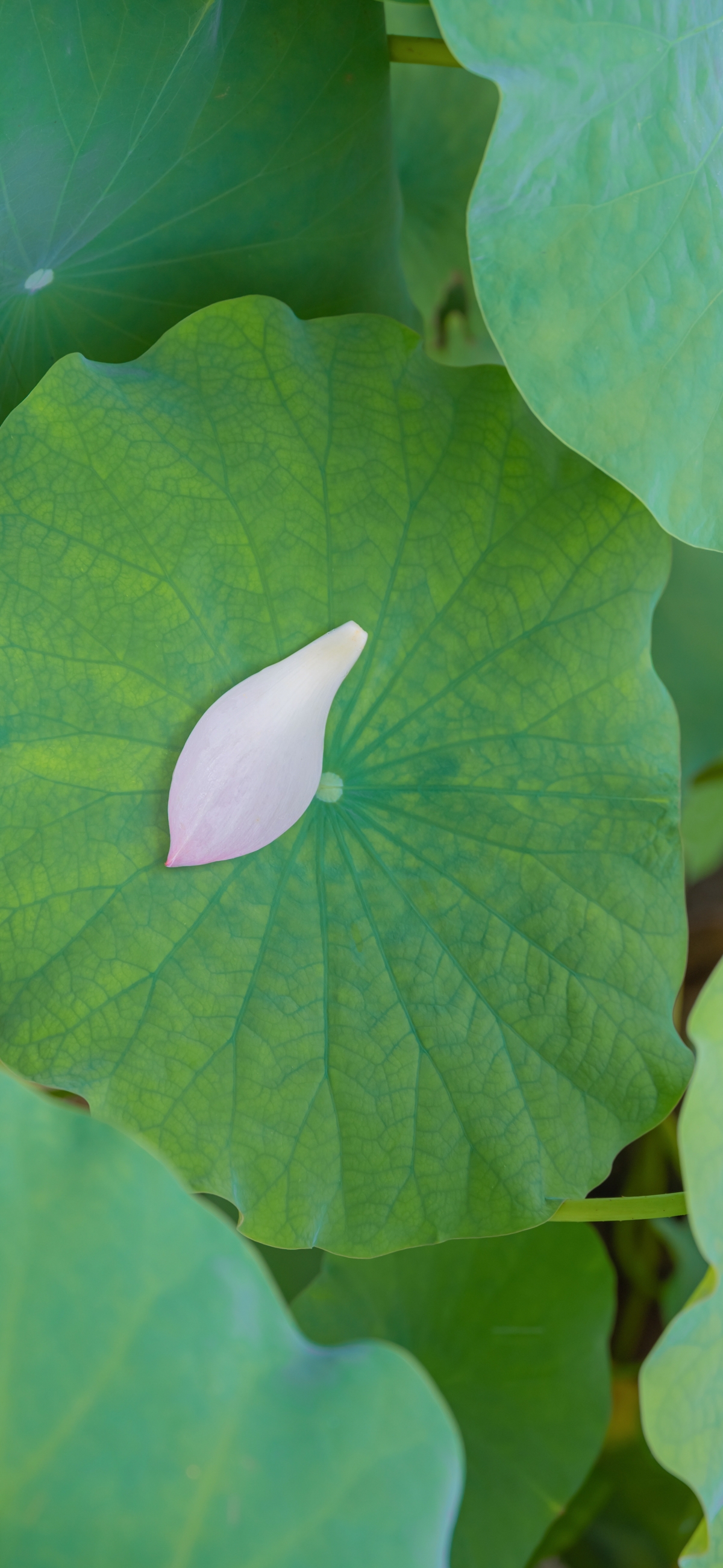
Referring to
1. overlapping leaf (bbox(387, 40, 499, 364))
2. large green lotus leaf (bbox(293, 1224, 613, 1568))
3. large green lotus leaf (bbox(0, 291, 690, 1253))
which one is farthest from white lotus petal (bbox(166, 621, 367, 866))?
overlapping leaf (bbox(387, 40, 499, 364))

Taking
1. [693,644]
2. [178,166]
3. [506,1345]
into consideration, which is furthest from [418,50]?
[506,1345]

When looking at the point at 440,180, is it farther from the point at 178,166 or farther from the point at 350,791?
the point at 350,791

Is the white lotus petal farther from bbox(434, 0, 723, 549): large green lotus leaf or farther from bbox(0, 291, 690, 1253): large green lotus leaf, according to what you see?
bbox(434, 0, 723, 549): large green lotus leaf

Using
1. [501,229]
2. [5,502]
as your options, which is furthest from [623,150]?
[5,502]

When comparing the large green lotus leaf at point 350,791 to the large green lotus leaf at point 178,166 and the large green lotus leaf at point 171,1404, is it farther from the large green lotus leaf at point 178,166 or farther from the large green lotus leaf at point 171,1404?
the large green lotus leaf at point 171,1404

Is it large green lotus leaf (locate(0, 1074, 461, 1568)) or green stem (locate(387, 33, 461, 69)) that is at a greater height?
green stem (locate(387, 33, 461, 69))

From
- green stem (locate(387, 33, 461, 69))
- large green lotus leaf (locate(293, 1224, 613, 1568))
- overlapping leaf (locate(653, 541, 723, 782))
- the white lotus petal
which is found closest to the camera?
the white lotus petal

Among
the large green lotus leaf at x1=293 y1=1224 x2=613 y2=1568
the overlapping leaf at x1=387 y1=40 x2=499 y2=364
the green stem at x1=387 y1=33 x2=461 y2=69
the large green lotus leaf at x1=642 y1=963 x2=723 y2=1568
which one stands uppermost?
the green stem at x1=387 y1=33 x2=461 y2=69
